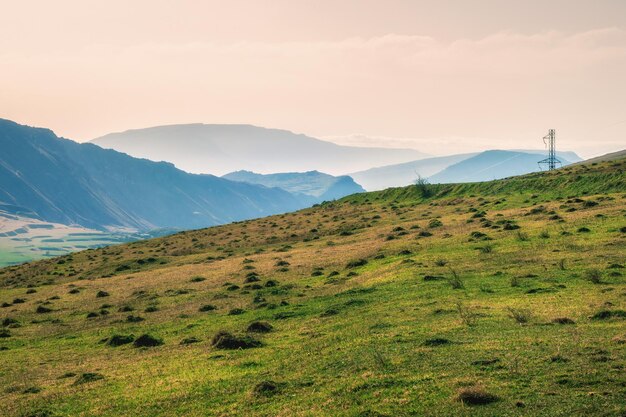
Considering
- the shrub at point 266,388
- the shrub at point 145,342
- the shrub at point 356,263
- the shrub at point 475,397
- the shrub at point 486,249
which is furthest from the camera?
the shrub at point 356,263

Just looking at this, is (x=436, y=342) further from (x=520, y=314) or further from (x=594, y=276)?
(x=594, y=276)

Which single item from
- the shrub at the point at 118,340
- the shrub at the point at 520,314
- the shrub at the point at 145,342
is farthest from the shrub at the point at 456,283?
the shrub at the point at 118,340

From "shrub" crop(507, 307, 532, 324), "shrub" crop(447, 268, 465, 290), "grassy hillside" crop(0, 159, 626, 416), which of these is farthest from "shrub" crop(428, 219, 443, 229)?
"shrub" crop(507, 307, 532, 324)

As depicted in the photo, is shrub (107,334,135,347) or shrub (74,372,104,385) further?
shrub (107,334,135,347)

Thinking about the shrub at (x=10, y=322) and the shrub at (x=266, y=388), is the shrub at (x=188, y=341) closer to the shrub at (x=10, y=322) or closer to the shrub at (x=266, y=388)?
the shrub at (x=266, y=388)

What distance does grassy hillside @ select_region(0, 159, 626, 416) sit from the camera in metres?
20.5

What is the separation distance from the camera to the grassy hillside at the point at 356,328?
20.5 metres

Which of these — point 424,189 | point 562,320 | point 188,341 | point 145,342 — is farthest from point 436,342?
point 424,189

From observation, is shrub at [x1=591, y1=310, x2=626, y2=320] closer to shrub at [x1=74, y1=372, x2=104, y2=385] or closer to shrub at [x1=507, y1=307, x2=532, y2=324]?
shrub at [x1=507, y1=307, x2=532, y2=324]

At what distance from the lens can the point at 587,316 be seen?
28453mm

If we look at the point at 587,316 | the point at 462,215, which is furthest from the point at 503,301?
the point at 462,215

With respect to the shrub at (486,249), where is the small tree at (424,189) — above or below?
above

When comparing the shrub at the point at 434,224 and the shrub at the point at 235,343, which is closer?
the shrub at the point at 235,343

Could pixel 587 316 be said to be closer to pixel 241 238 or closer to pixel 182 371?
pixel 182 371
